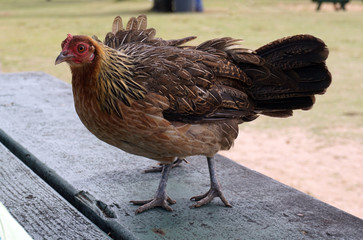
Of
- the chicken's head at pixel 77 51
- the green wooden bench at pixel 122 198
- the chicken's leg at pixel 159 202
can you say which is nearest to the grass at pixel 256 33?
the green wooden bench at pixel 122 198

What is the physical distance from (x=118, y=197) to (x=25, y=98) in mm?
1650

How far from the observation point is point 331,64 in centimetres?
987

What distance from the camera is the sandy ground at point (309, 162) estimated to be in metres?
4.60

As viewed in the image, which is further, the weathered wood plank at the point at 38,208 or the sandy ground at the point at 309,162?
the sandy ground at the point at 309,162

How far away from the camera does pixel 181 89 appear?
2.23m

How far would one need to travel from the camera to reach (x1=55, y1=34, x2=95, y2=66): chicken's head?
2.03 metres

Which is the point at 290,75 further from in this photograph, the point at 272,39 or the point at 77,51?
the point at 272,39

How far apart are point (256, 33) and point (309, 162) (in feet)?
27.3

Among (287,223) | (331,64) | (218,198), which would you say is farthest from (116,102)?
(331,64)

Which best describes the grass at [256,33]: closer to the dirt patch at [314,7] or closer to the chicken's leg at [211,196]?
the dirt patch at [314,7]

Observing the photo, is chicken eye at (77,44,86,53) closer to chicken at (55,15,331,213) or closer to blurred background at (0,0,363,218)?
chicken at (55,15,331,213)

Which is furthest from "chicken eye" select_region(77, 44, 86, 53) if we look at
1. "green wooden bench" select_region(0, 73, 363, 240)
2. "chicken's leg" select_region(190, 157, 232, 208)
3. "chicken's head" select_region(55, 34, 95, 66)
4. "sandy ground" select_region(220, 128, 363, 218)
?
"sandy ground" select_region(220, 128, 363, 218)

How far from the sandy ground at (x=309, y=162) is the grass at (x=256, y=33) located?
1.24 ft

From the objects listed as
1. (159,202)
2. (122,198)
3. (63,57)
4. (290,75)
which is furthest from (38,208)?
(290,75)
